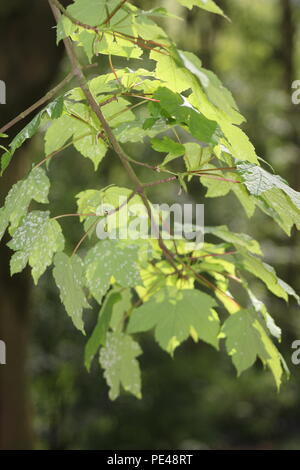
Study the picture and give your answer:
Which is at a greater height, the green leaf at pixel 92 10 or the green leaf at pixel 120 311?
the green leaf at pixel 92 10

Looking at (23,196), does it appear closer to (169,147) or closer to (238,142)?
(169,147)

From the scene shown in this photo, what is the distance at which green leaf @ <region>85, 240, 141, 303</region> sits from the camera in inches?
46.6

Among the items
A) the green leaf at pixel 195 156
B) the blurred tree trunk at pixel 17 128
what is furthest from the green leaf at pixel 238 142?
the blurred tree trunk at pixel 17 128

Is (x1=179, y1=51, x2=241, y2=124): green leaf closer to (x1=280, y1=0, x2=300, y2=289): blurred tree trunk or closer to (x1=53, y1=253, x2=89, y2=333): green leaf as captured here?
(x1=53, y1=253, x2=89, y2=333): green leaf

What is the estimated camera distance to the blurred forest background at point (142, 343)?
4.49 m

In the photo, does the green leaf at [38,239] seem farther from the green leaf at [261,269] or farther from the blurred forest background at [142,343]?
the blurred forest background at [142,343]

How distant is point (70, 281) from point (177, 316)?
251 mm

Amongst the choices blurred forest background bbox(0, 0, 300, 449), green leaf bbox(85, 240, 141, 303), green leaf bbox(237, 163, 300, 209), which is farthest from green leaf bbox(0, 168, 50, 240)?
blurred forest background bbox(0, 0, 300, 449)

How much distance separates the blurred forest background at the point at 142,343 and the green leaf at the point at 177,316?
0.89 meters

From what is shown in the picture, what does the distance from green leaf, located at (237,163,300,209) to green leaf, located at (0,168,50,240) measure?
38 centimetres

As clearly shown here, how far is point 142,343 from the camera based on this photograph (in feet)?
24.6

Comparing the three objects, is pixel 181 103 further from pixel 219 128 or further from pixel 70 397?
pixel 70 397

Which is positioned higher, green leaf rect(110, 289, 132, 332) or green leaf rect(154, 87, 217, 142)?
green leaf rect(154, 87, 217, 142)

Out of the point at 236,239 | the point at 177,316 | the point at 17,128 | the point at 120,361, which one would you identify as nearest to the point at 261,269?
the point at 236,239
